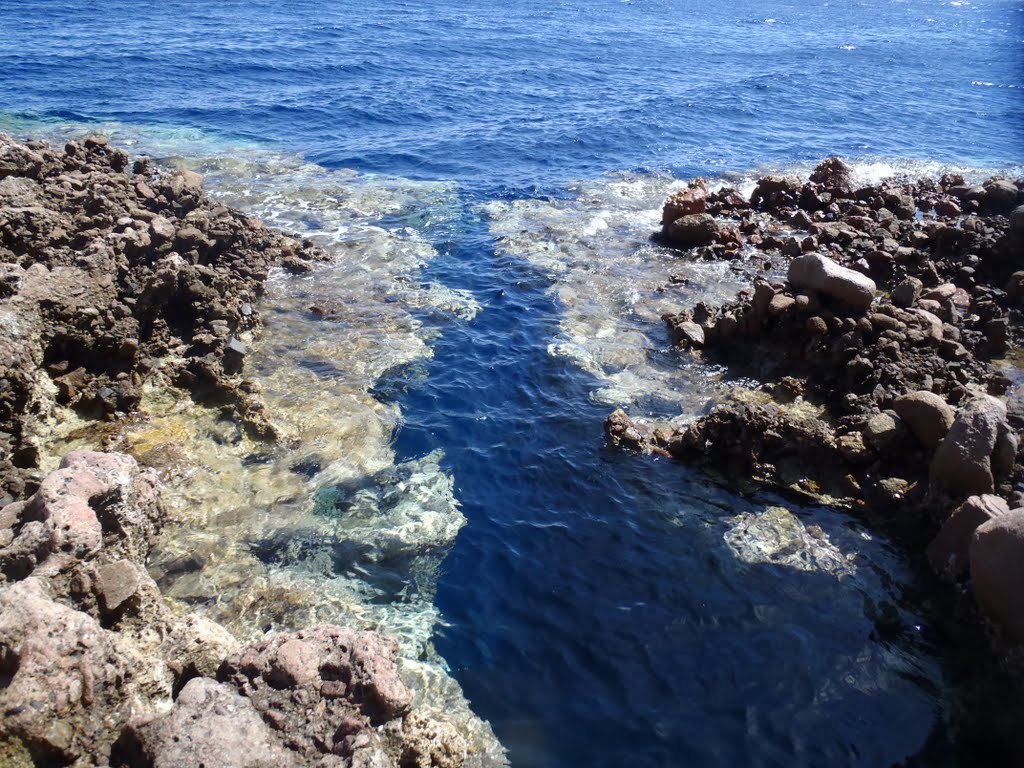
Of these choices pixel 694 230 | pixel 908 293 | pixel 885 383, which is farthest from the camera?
pixel 694 230

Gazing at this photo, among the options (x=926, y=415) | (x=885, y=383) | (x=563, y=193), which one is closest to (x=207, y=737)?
(x=926, y=415)

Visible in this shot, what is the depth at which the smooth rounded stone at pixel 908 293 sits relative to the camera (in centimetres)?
1630

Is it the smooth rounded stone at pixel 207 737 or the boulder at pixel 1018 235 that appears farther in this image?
the boulder at pixel 1018 235

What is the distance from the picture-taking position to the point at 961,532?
1001 cm

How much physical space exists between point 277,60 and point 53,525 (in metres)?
44.0

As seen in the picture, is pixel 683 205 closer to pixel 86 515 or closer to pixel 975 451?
pixel 975 451

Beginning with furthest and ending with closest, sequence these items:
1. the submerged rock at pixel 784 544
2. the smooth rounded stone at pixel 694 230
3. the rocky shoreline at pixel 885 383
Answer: the smooth rounded stone at pixel 694 230, the rocky shoreline at pixel 885 383, the submerged rock at pixel 784 544

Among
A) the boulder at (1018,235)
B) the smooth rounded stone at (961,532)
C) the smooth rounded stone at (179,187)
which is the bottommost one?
the smooth rounded stone at (961,532)

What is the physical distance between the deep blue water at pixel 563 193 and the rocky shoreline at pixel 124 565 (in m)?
2.36

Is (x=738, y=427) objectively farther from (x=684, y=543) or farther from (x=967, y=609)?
(x=967, y=609)

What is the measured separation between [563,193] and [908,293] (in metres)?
14.2

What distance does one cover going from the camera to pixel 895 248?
2011 cm

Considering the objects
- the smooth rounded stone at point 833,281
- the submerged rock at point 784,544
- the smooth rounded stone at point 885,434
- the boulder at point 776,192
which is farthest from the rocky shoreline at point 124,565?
the boulder at point 776,192

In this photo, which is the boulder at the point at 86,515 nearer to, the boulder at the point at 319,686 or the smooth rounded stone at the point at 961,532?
the boulder at the point at 319,686
